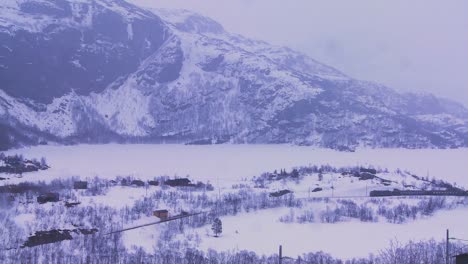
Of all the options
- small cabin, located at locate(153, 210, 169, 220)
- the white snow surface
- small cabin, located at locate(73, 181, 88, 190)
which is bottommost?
the white snow surface

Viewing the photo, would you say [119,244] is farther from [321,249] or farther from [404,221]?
[404,221]

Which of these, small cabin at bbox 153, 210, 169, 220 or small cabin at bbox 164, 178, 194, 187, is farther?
small cabin at bbox 164, 178, 194, 187

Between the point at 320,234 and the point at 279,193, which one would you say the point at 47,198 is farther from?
the point at 279,193

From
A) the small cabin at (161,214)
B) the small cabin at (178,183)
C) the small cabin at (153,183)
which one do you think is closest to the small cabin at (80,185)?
the small cabin at (153,183)

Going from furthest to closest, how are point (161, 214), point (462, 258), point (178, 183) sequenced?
point (178, 183) < point (161, 214) < point (462, 258)

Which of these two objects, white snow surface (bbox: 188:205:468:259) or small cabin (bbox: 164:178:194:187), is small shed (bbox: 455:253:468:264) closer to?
white snow surface (bbox: 188:205:468:259)

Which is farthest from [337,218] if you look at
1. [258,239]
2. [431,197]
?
[431,197]

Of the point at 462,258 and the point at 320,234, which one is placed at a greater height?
the point at 462,258

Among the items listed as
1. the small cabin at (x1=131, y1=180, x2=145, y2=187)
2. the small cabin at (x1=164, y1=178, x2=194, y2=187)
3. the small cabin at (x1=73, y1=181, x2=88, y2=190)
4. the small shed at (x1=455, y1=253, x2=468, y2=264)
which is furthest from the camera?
the small cabin at (x1=164, y1=178, x2=194, y2=187)

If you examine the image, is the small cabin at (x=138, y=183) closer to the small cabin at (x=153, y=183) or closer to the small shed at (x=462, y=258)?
the small cabin at (x=153, y=183)

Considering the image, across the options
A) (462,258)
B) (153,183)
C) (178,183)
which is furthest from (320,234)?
(462,258)

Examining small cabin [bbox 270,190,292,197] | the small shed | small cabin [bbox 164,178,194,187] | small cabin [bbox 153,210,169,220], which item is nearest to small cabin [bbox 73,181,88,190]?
small cabin [bbox 164,178,194,187]

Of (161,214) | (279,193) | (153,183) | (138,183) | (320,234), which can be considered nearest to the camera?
(320,234)

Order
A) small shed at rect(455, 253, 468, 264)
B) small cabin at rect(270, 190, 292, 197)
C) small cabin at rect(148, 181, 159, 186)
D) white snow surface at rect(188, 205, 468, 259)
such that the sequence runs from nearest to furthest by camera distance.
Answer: small shed at rect(455, 253, 468, 264)
white snow surface at rect(188, 205, 468, 259)
small cabin at rect(270, 190, 292, 197)
small cabin at rect(148, 181, 159, 186)
